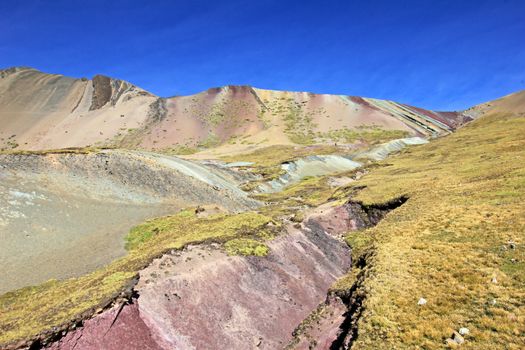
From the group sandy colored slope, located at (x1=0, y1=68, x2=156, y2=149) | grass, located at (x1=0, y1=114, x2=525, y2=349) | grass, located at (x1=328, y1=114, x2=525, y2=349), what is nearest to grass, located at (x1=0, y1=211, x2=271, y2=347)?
grass, located at (x1=0, y1=114, x2=525, y2=349)

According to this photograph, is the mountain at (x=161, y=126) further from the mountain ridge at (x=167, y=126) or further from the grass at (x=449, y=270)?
the grass at (x=449, y=270)

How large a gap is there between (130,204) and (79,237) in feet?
39.3

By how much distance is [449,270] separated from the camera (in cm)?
2025

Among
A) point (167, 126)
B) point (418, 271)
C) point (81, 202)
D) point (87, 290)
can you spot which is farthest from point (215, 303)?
point (167, 126)

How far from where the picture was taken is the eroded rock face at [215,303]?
61.0ft

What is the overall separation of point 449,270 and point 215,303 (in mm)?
12670

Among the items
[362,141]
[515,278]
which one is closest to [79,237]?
[515,278]

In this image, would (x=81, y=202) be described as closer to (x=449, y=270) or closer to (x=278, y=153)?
(x=449, y=270)

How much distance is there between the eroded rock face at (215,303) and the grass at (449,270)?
11.7 feet

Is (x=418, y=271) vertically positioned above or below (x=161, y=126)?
below

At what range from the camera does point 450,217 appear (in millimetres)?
29703

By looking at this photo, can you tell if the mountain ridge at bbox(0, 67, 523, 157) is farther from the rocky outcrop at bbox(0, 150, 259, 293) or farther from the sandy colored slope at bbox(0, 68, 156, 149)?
the rocky outcrop at bbox(0, 150, 259, 293)

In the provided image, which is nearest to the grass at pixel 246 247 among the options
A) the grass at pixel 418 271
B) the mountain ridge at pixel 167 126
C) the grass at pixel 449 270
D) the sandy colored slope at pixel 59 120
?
the grass at pixel 418 271

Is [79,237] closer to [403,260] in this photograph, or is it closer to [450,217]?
[403,260]
